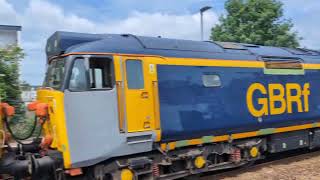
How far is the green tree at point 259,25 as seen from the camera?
21.0 metres

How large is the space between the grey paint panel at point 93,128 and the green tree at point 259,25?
13.0m

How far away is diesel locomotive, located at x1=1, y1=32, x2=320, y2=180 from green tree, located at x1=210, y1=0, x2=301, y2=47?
8.69 meters

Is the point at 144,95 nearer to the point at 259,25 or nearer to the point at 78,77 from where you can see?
the point at 78,77

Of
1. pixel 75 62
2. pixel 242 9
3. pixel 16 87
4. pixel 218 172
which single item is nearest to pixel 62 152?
pixel 75 62

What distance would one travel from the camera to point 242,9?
21.4m

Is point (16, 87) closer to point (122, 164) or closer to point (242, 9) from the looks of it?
point (122, 164)

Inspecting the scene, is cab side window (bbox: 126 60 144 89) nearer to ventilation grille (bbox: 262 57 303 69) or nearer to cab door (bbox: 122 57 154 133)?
cab door (bbox: 122 57 154 133)

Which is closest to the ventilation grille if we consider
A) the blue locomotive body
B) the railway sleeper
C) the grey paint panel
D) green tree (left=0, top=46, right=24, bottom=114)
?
the blue locomotive body

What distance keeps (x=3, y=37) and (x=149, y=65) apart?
14420 mm

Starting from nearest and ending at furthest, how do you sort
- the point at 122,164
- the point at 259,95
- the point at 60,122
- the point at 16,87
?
the point at 60,122 < the point at 122,164 < the point at 259,95 < the point at 16,87

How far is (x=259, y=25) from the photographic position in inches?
832

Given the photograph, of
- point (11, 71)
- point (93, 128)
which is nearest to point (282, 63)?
point (93, 128)

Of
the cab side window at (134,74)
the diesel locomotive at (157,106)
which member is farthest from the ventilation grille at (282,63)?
the cab side window at (134,74)

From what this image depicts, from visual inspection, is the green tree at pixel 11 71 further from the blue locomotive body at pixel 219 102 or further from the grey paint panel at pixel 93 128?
the blue locomotive body at pixel 219 102
